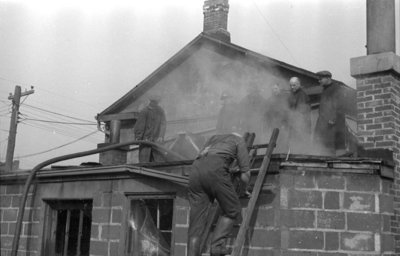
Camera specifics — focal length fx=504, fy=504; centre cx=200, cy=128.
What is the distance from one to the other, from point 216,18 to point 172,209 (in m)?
11.0

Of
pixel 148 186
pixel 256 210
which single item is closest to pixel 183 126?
pixel 148 186

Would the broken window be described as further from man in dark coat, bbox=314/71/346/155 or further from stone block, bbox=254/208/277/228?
man in dark coat, bbox=314/71/346/155

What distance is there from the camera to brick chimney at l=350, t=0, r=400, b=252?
6.80 meters


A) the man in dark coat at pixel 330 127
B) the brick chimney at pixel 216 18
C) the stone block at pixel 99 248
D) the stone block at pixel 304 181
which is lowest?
the stone block at pixel 99 248

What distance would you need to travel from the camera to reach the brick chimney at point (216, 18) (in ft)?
53.1

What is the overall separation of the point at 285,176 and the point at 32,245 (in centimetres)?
452

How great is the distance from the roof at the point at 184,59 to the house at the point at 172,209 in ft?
7.83

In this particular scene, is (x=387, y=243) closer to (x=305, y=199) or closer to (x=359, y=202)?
(x=359, y=202)

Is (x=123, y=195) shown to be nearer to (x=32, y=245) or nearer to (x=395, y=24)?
(x=32, y=245)

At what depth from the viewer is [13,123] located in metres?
22.0

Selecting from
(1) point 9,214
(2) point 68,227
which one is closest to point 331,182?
(2) point 68,227

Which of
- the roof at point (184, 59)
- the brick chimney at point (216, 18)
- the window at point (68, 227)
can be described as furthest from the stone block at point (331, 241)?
the brick chimney at point (216, 18)

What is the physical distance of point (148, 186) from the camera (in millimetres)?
6832

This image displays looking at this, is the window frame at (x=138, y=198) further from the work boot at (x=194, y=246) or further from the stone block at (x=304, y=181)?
the stone block at (x=304, y=181)
